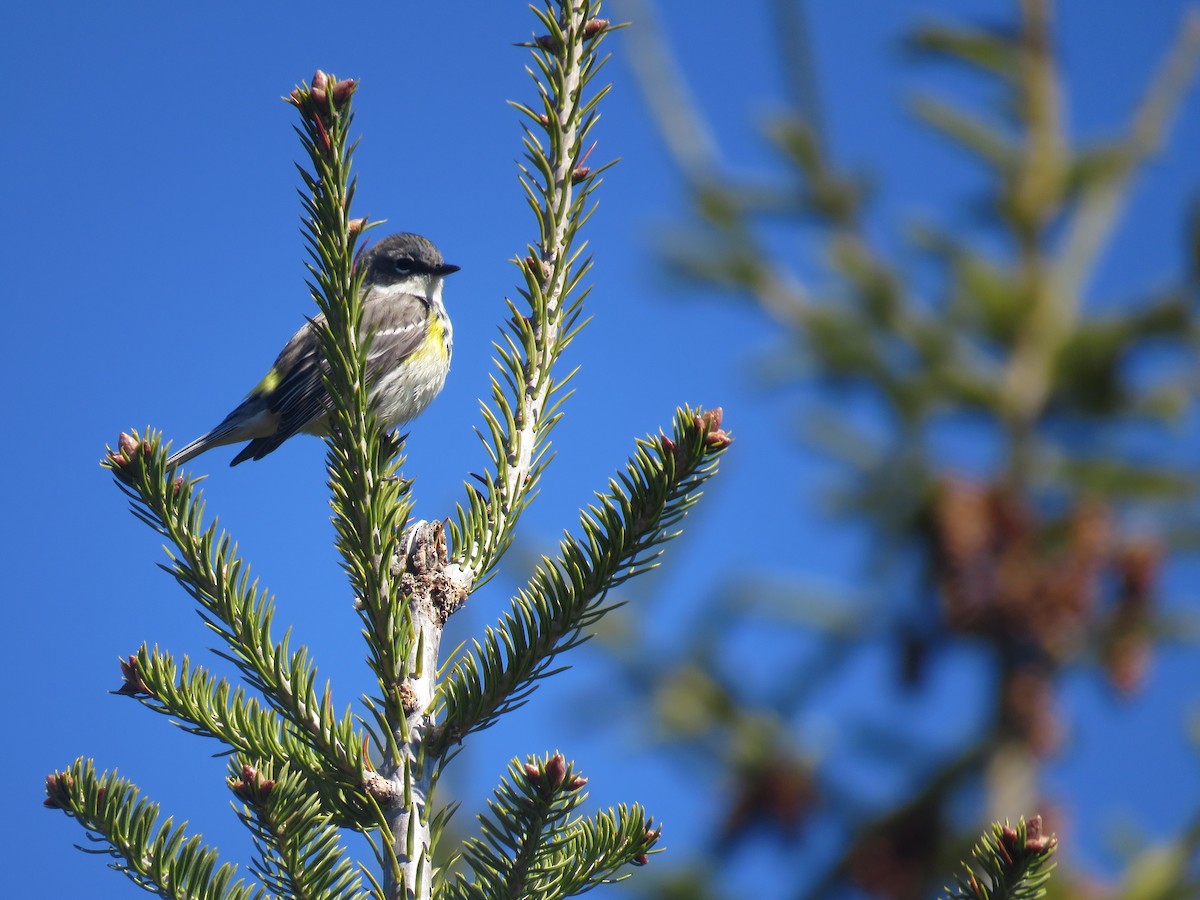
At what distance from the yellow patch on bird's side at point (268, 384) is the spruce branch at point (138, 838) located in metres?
3.95

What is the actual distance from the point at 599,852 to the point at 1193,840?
3559mm

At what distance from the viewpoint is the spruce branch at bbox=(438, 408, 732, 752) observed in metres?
1.95

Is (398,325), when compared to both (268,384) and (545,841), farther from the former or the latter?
(545,841)

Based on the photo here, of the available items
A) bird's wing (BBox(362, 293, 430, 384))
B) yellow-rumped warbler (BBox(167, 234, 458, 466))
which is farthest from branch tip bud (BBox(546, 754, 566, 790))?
bird's wing (BBox(362, 293, 430, 384))

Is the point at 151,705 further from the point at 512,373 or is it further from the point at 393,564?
the point at 512,373

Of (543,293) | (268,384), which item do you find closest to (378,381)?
(268,384)

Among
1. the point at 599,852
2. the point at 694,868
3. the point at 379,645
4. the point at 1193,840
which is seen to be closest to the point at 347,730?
the point at 379,645

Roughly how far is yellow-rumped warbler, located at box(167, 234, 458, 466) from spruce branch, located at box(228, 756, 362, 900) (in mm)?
3161

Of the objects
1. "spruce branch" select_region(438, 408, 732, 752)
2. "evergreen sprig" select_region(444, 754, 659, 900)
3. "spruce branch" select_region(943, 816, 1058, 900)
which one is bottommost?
"spruce branch" select_region(943, 816, 1058, 900)

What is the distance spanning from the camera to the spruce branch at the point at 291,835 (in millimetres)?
1826

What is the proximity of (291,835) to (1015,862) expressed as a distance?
1206 mm

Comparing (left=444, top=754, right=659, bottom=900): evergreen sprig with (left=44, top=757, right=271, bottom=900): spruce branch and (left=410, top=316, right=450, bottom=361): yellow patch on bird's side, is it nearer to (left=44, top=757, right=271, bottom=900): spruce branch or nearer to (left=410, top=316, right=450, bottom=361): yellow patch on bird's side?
(left=44, top=757, right=271, bottom=900): spruce branch

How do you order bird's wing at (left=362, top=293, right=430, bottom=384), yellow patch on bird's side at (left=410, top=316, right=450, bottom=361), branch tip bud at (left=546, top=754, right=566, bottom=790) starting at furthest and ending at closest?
yellow patch on bird's side at (left=410, top=316, right=450, bottom=361) < bird's wing at (left=362, top=293, right=430, bottom=384) < branch tip bud at (left=546, top=754, right=566, bottom=790)

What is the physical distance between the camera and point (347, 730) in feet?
6.35
